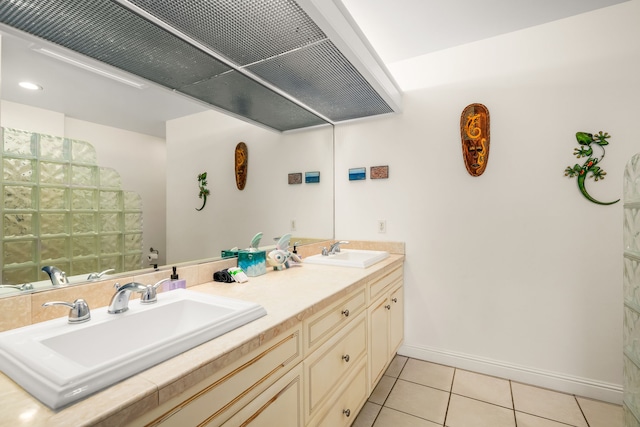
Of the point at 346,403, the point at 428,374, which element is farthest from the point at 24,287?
the point at 428,374

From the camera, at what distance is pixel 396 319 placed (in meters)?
2.23

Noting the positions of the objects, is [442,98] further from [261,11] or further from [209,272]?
[209,272]

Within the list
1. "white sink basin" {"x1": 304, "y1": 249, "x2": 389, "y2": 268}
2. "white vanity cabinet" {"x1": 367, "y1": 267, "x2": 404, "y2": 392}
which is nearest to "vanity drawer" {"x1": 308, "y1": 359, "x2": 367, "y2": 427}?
"white vanity cabinet" {"x1": 367, "y1": 267, "x2": 404, "y2": 392}

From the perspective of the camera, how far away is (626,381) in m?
1.24

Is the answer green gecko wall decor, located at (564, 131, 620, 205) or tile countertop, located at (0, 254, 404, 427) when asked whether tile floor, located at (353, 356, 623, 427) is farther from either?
green gecko wall decor, located at (564, 131, 620, 205)

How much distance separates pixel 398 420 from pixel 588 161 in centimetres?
198

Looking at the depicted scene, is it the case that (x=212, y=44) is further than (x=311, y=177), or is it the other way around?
(x=311, y=177)

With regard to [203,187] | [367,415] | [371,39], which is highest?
[371,39]

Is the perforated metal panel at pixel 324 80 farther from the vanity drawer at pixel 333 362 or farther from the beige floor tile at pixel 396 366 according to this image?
the beige floor tile at pixel 396 366

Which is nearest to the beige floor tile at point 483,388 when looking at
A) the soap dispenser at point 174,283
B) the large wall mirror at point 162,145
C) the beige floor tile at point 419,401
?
the beige floor tile at point 419,401

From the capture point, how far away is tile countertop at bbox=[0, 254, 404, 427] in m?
0.54

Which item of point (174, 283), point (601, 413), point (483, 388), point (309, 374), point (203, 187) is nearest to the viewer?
point (309, 374)

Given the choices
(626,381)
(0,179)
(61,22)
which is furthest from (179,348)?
(626,381)

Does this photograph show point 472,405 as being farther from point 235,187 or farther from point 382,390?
point 235,187
